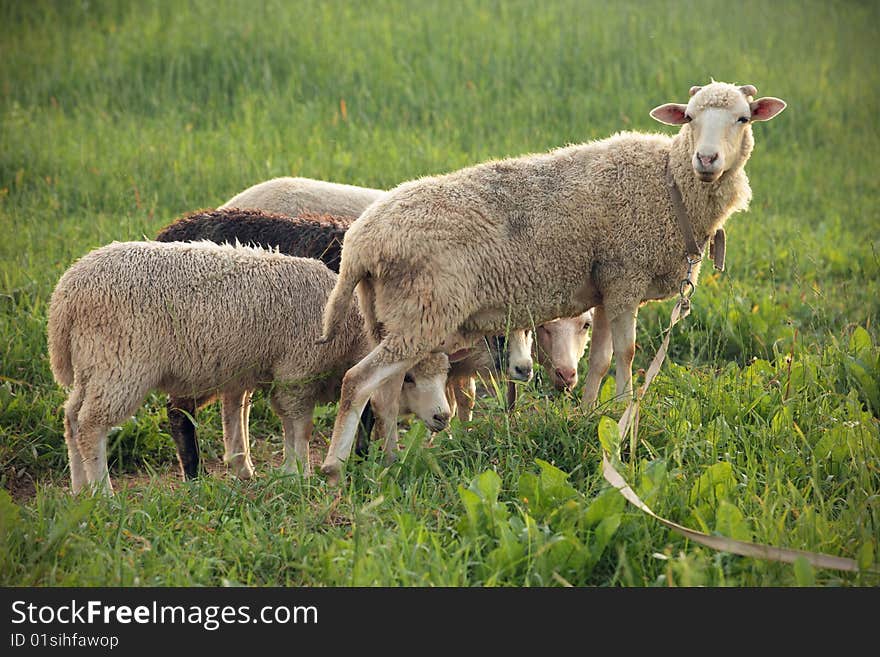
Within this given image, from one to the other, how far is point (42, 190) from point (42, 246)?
1447 millimetres

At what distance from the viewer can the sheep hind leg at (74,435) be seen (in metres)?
4.81

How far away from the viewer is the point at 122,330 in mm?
4730

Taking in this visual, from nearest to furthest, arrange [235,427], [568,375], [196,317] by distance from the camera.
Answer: [196,317] → [235,427] → [568,375]

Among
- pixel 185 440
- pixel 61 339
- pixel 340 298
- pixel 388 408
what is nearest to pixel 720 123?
pixel 340 298

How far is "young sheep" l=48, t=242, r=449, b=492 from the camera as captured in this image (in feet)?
15.5

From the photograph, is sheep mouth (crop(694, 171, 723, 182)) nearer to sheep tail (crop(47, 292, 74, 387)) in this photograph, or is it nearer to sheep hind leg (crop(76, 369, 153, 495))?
sheep hind leg (crop(76, 369, 153, 495))

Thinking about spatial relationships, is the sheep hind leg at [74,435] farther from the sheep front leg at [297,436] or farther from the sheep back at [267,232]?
the sheep back at [267,232]

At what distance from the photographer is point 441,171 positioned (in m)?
A: 8.96

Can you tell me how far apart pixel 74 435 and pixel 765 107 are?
11.9ft

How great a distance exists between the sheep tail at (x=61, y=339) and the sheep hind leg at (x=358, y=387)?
1.36 meters

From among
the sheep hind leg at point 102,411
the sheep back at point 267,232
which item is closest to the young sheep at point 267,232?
the sheep back at point 267,232

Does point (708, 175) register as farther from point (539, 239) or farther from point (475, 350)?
point (475, 350)

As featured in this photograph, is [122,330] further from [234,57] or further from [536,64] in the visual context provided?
[536,64]

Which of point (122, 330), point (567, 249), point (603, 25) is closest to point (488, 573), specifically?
point (567, 249)
